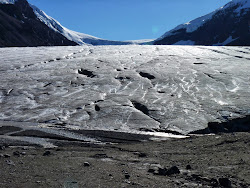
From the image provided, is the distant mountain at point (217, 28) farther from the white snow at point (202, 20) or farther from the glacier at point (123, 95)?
the glacier at point (123, 95)

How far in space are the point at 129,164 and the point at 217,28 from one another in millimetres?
161916

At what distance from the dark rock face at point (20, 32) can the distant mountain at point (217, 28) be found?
69151 mm

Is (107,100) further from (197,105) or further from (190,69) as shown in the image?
(190,69)

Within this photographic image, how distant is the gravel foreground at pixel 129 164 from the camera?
391 cm

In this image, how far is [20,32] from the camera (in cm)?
9869

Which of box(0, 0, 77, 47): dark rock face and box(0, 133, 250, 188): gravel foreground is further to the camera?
box(0, 0, 77, 47): dark rock face

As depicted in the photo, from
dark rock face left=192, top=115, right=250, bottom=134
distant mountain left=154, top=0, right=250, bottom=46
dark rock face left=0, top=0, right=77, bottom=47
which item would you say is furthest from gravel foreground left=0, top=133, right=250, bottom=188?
distant mountain left=154, top=0, right=250, bottom=46

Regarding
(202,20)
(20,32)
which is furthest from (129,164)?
(202,20)

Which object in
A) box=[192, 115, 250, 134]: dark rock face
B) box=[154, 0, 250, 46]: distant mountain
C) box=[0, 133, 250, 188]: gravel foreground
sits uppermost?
box=[154, 0, 250, 46]: distant mountain

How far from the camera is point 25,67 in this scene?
15680 millimetres

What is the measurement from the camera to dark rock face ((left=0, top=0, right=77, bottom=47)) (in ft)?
291

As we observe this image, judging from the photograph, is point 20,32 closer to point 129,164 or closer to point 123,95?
point 123,95

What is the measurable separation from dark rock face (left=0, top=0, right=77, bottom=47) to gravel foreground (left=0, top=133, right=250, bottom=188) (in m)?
78.9

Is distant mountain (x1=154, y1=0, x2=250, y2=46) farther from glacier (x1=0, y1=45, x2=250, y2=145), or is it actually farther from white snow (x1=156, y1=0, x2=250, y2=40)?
glacier (x1=0, y1=45, x2=250, y2=145)
